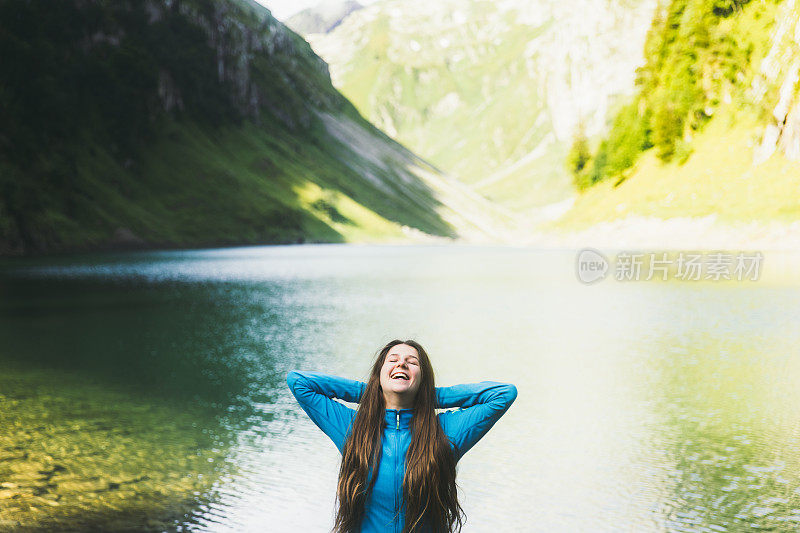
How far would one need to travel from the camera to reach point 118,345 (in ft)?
98.2

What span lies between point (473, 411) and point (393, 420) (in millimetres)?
637

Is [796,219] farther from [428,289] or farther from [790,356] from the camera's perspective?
[790,356]

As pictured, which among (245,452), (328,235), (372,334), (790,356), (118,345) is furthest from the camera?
(328,235)

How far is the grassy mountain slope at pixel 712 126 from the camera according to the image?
8531cm

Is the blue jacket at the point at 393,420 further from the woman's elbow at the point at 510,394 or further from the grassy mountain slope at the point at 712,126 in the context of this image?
the grassy mountain slope at the point at 712,126

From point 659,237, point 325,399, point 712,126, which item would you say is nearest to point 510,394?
point 325,399

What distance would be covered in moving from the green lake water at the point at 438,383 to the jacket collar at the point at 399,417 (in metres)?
6.21

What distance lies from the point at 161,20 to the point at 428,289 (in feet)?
506

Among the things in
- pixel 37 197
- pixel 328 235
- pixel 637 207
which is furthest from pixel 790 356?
pixel 328 235

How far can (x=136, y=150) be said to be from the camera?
6127 inches

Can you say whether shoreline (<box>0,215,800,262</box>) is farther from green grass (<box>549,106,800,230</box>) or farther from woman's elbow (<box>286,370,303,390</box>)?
woman's elbow (<box>286,370,303,390</box>)

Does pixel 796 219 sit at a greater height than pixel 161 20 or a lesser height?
lesser

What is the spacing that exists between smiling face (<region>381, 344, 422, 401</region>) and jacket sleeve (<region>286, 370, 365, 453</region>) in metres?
0.41

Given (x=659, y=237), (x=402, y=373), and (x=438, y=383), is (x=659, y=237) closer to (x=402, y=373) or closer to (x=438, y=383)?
(x=438, y=383)
